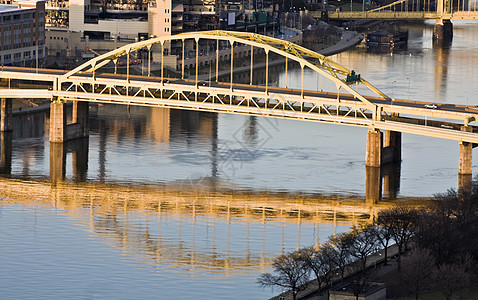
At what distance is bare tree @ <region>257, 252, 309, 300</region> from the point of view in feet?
221

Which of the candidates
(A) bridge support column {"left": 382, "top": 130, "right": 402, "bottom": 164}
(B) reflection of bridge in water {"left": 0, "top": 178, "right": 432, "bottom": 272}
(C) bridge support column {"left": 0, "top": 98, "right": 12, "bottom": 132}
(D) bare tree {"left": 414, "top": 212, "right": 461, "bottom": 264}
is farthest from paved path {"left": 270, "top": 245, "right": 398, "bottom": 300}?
(C) bridge support column {"left": 0, "top": 98, "right": 12, "bottom": 132}

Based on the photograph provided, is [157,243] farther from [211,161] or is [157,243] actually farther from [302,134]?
[302,134]

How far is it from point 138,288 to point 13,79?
5533 centimetres

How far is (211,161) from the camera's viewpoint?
10281 cm

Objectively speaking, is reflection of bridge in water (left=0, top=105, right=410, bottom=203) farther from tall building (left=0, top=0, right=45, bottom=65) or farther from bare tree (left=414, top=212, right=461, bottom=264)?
bare tree (left=414, top=212, right=461, bottom=264)

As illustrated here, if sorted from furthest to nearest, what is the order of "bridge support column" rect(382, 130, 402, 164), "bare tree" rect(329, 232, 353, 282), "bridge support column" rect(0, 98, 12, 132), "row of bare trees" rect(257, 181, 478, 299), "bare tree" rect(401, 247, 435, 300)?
1. "bridge support column" rect(0, 98, 12, 132)
2. "bridge support column" rect(382, 130, 402, 164)
3. "bare tree" rect(329, 232, 353, 282)
4. "row of bare trees" rect(257, 181, 478, 299)
5. "bare tree" rect(401, 247, 435, 300)

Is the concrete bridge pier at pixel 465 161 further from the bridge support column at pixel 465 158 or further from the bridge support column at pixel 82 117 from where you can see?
the bridge support column at pixel 82 117

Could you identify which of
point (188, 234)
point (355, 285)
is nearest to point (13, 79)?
point (188, 234)

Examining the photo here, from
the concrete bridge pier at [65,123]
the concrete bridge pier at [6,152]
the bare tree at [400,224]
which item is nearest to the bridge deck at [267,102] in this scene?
the concrete bridge pier at [65,123]

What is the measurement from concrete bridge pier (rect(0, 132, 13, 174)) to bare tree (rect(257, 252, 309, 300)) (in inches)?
1290

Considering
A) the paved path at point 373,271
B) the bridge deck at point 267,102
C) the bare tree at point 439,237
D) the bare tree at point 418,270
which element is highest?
the bridge deck at point 267,102

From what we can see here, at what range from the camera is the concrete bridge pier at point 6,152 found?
100 metres

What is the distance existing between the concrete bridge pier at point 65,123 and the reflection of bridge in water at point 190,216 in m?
12.3

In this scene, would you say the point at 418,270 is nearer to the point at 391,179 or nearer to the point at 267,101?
the point at 391,179
